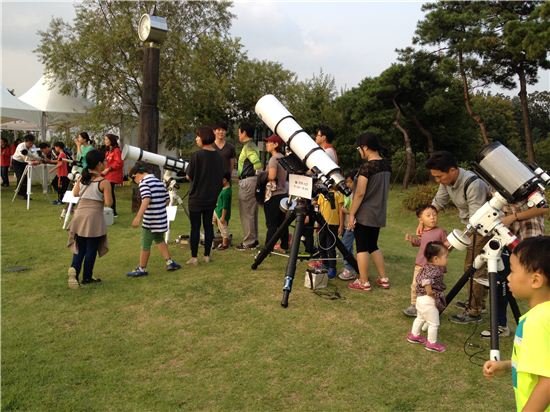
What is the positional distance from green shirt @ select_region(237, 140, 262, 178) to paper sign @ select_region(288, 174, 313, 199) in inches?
70.3

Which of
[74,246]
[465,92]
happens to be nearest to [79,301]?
[74,246]

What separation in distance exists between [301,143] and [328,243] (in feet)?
4.58

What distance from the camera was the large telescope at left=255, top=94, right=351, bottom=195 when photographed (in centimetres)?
505

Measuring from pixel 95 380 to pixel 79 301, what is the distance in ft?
6.15

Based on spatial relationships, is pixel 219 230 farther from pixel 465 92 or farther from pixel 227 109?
pixel 227 109

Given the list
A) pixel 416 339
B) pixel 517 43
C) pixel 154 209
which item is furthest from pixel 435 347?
pixel 517 43

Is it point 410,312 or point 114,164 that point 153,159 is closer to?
point 114,164

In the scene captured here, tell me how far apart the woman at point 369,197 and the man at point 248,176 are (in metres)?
2.13

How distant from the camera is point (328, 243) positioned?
594 centimetres

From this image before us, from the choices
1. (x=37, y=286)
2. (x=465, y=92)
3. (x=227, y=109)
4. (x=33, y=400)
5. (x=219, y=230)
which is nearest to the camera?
(x=33, y=400)

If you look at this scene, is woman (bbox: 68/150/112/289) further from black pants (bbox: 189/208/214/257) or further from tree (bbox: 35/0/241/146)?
tree (bbox: 35/0/241/146)

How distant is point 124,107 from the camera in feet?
64.4

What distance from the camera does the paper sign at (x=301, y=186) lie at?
529cm

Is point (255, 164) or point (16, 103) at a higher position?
point (16, 103)
